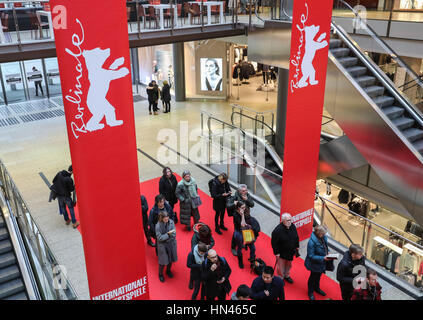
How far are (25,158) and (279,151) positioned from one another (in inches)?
298

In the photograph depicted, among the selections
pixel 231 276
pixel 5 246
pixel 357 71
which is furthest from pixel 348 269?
pixel 5 246

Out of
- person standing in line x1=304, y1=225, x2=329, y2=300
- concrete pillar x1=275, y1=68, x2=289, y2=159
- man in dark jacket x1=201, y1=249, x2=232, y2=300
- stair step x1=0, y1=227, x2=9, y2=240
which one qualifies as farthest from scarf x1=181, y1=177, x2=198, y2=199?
concrete pillar x1=275, y1=68, x2=289, y2=159

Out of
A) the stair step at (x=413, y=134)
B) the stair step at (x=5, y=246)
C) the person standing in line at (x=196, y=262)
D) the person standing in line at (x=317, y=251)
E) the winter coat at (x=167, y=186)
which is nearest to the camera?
the person standing in line at (x=196, y=262)

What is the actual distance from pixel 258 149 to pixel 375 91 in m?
3.91

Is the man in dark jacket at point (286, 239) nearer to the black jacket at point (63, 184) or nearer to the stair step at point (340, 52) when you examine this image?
the black jacket at point (63, 184)

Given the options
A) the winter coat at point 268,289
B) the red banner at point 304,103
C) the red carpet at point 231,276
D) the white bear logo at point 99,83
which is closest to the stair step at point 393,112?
the red banner at point 304,103

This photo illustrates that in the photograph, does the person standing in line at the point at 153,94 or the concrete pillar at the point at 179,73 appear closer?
the person standing in line at the point at 153,94

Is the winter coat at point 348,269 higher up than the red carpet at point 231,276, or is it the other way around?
the winter coat at point 348,269

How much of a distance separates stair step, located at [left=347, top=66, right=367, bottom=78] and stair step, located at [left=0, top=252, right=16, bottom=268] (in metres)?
8.00

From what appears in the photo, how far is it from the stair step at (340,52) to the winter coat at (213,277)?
6.27 m

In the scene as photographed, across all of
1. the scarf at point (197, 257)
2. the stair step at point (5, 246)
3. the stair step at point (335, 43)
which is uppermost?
the stair step at point (335, 43)

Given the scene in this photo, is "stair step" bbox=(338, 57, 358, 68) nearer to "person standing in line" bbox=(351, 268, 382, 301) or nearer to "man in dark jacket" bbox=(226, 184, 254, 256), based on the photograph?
"man in dark jacket" bbox=(226, 184, 254, 256)

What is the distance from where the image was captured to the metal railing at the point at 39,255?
19.0 ft

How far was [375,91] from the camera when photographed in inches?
380
